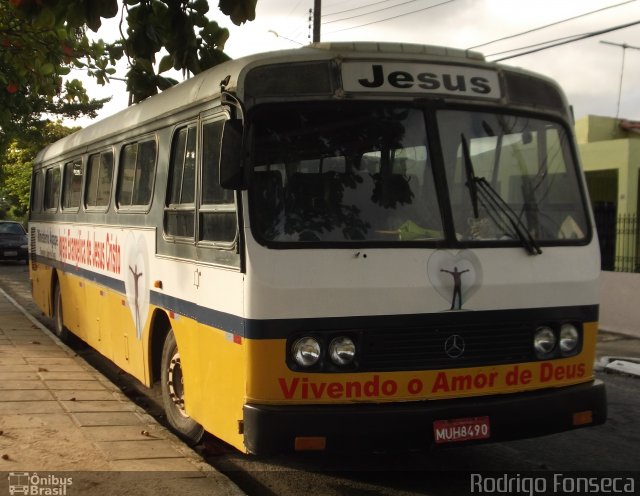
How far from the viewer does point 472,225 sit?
5199 mm

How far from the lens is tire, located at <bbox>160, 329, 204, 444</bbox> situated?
21.0ft

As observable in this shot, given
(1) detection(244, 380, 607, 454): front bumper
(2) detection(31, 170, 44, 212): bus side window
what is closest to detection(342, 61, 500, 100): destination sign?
(1) detection(244, 380, 607, 454): front bumper

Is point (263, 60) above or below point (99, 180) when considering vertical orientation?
above

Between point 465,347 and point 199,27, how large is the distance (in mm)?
3059

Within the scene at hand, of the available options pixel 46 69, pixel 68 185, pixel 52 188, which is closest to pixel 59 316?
pixel 52 188

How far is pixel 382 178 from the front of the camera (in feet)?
16.7

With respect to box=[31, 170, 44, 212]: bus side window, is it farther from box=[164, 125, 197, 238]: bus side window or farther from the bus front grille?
the bus front grille

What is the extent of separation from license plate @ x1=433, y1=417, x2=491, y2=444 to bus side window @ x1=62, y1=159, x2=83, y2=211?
6616mm

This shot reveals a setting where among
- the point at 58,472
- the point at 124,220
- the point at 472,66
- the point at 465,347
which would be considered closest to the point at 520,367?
the point at 465,347

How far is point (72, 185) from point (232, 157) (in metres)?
6.48

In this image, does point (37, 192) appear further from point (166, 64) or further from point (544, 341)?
point (544, 341)

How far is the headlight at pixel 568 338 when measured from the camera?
5379 mm

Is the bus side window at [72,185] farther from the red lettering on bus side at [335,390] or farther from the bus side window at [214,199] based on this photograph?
the red lettering on bus side at [335,390]

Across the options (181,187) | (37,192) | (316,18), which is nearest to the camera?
(181,187)
